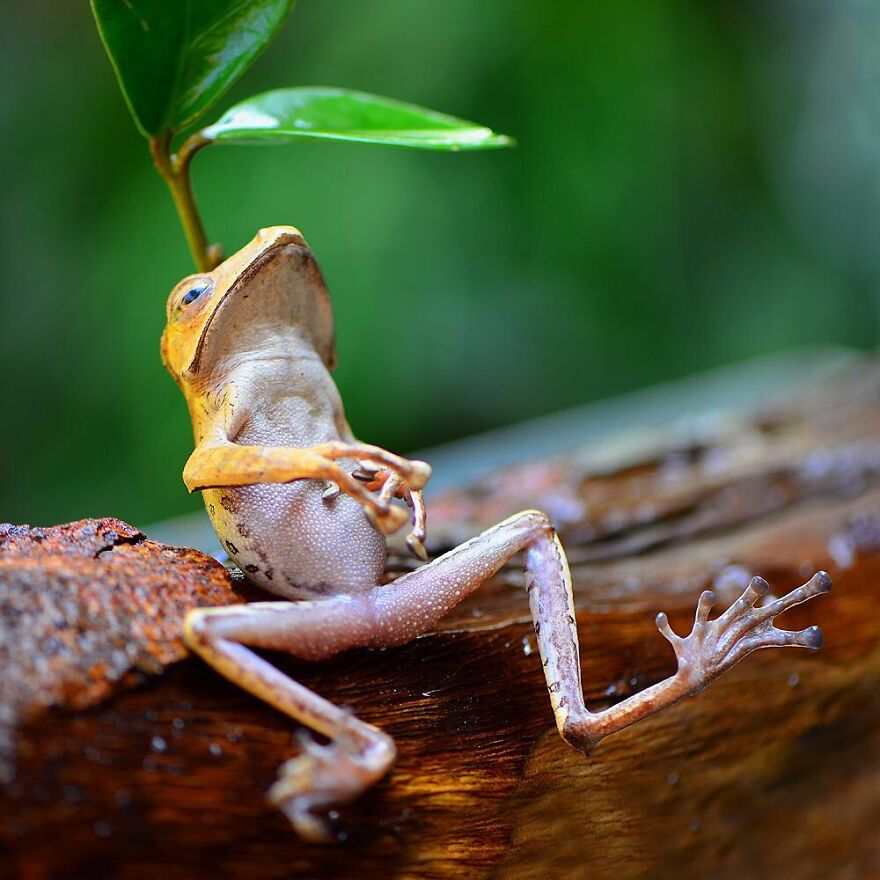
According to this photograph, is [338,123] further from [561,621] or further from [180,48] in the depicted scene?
[561,621]

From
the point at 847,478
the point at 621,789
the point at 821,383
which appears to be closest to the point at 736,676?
the point at 621,789

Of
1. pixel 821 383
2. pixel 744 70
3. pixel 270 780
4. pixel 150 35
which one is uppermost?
pixel 150 35

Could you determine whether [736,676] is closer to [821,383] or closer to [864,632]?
[864,632]

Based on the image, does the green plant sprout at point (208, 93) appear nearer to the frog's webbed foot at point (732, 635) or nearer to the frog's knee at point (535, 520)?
the frog's knee at point (535, 520)

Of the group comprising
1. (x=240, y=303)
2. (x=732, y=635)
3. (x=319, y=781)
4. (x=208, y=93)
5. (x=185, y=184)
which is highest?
(x=208, y=93)

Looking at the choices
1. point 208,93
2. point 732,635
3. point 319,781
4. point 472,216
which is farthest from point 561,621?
→ point 472,216
